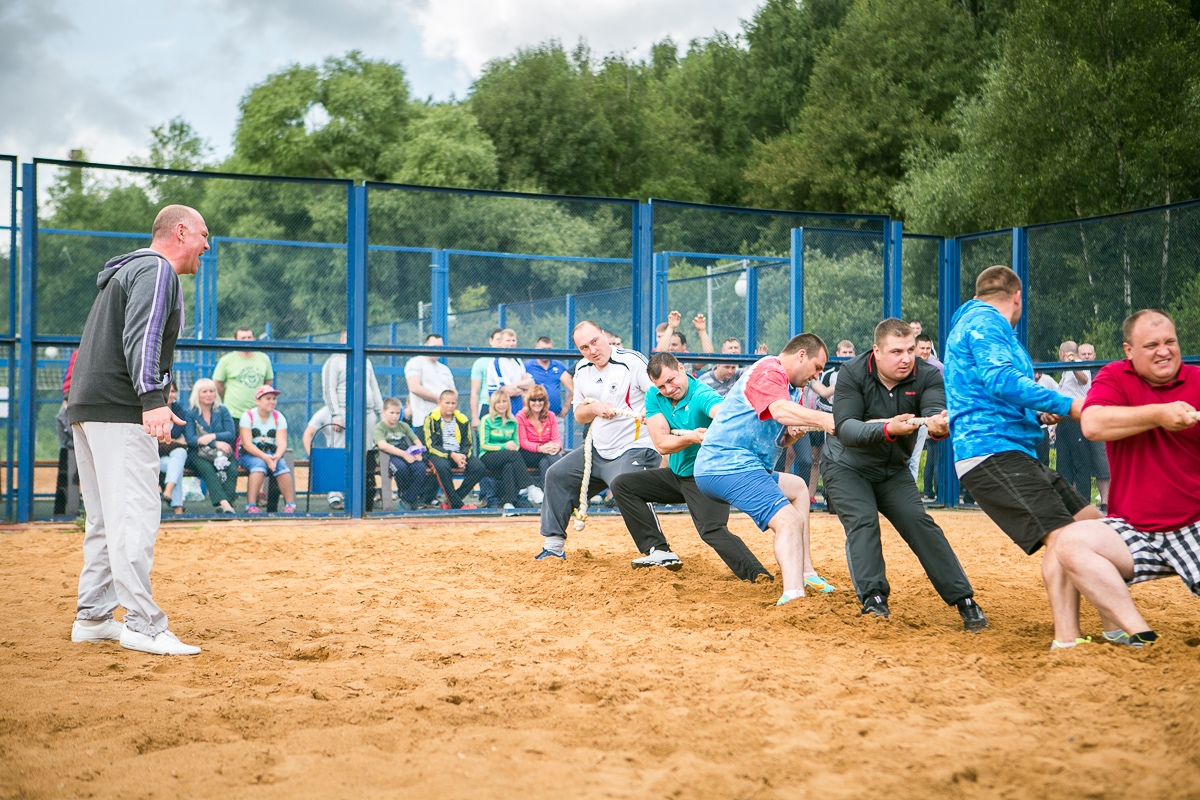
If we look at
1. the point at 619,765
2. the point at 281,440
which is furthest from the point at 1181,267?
the point at 619,765

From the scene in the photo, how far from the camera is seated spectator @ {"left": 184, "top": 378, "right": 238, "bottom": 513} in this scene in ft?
37.1

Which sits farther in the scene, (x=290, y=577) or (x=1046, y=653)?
(x=290, y=577)

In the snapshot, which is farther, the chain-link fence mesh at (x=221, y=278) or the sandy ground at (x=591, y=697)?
the chain-link fence mesh at (x=221, y=278)

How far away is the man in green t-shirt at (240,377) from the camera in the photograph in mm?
12539

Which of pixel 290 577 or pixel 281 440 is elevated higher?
pixel 281 440

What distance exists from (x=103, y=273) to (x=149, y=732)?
8.46 ft

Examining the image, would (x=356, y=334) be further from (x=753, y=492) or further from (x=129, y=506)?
(x=129, y=506)

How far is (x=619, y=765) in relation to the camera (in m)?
3.54

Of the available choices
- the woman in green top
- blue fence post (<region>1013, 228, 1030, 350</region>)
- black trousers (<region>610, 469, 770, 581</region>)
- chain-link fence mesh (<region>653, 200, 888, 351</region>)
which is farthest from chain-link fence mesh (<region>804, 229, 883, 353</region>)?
black trousers (<region>610, 469, 770, 581</region>)

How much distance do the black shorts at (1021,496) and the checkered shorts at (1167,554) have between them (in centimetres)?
37

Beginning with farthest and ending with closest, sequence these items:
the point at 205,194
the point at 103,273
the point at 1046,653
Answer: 1. the point at 205,194
2. the point at 103,273
3. the point at 1046,653

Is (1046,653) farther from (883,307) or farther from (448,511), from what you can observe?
(883,307)

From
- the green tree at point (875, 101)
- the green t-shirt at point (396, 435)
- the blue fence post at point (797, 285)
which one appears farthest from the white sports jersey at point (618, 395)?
the green tree at point (875, 101)

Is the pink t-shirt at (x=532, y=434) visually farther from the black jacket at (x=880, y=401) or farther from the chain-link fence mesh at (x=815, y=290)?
the black jacket at (x=880, y=401)
